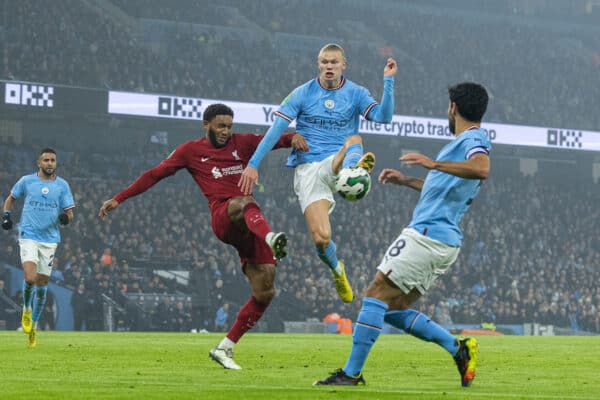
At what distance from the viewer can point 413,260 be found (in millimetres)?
7191

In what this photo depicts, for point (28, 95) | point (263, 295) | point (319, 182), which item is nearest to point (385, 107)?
point (319, 182)

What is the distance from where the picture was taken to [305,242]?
107ft

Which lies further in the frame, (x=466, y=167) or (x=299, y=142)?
(x=299, y=142)

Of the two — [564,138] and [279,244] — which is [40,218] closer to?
[279,244]

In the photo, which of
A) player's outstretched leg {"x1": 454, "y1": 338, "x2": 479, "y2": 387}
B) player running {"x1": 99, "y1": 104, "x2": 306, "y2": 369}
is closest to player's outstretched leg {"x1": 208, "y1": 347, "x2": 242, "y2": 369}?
player running {"x1": 99, "y1": 104, "x2": 306, "y2": 369}

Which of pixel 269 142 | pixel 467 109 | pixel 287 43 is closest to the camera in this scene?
pixel 467 109

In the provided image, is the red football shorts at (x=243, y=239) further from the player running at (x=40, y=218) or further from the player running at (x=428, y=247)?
the player running at (x=40, y=218)

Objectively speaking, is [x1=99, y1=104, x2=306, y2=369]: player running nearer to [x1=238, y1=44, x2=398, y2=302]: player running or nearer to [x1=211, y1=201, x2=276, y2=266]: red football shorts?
Answer: [x1=211, y1=201, x2=276, y2=266]: red football shorts

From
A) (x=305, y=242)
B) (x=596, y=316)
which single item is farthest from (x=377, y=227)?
(x=596, y=316)

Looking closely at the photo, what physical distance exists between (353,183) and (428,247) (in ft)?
5.90

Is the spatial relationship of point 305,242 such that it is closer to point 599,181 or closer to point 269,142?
point 599,181

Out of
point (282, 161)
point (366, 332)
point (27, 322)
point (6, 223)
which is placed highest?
point (282, 161)

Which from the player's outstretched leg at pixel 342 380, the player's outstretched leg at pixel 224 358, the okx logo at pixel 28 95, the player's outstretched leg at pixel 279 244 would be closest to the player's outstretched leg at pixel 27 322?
the player's outstretched leg at pixel 224 358

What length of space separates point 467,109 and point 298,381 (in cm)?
246
